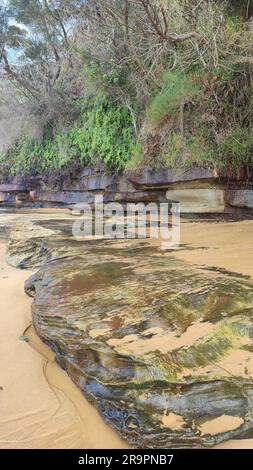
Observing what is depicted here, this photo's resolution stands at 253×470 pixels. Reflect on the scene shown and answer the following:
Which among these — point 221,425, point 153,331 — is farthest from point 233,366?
point 153,331

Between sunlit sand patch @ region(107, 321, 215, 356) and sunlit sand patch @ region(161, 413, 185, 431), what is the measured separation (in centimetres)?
27

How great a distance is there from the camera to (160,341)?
1648mm

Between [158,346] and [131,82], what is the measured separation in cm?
722

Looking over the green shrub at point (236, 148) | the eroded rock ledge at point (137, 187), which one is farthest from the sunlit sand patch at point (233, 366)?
the green shrub at point (236, 148)

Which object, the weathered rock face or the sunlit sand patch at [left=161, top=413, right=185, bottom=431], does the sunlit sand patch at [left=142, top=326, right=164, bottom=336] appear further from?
the sunlit sand patch at [left=161, top=413, right=185, bottom=431]

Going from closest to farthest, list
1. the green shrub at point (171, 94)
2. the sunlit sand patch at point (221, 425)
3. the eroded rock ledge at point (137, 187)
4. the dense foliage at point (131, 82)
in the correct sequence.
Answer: the sunlit sand patch at point (221, 425)
the dense foliage at point (131, 82)
the eroded rock ledge at point (137, 187)
the green shrub at point (171, 94)

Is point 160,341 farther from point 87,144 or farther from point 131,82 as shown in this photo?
point 87,144

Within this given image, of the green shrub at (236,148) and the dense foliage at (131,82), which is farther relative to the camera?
the green shrub at (236,148)

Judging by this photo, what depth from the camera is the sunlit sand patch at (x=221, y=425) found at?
1267mm

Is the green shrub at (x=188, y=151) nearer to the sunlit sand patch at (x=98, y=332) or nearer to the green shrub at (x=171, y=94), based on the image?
the green shrub at (x=171, y=94)

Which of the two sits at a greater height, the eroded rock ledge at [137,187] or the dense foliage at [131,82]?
the dense foliage at [131,82]

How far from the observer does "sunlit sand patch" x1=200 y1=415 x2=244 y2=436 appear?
1.27 m

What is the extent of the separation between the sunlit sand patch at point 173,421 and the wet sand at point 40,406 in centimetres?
19

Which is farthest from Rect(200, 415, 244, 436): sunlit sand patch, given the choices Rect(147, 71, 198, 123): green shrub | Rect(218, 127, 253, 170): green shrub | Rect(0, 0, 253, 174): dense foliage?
Rect(147, 71, 198, 123): green shrub
